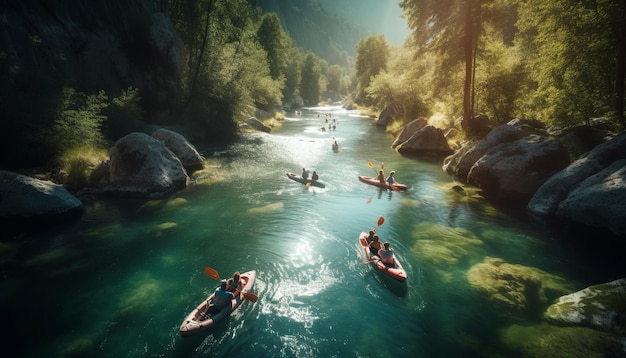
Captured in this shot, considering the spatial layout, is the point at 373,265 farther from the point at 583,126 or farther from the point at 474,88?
the point at 474,88

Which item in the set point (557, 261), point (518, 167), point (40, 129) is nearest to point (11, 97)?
point (40, 129)

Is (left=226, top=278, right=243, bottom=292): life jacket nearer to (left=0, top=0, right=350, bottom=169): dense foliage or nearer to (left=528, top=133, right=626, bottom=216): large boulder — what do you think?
(left=0, top=0, right=350, bottom=169): dense foliage

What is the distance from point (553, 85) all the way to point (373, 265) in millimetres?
17875

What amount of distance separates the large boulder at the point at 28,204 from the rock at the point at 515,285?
58.4 ft

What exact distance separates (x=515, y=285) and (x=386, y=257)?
4.32 meters

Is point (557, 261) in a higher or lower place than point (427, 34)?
lower

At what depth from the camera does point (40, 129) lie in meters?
16.7

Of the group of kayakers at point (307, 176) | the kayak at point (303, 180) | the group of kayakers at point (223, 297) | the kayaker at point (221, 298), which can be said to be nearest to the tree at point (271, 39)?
the kayak at point (303, 180)

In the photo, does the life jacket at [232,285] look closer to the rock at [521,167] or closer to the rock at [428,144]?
the rock at [521,167]

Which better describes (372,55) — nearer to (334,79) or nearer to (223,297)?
(223,297)

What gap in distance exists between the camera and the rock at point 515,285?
9938 mm

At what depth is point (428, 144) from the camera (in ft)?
99.3

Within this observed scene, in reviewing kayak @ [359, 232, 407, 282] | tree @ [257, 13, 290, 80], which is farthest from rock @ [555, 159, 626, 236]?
tree @ [257, 13, 290, 80]

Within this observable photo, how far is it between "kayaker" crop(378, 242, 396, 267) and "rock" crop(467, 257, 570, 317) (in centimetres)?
268
